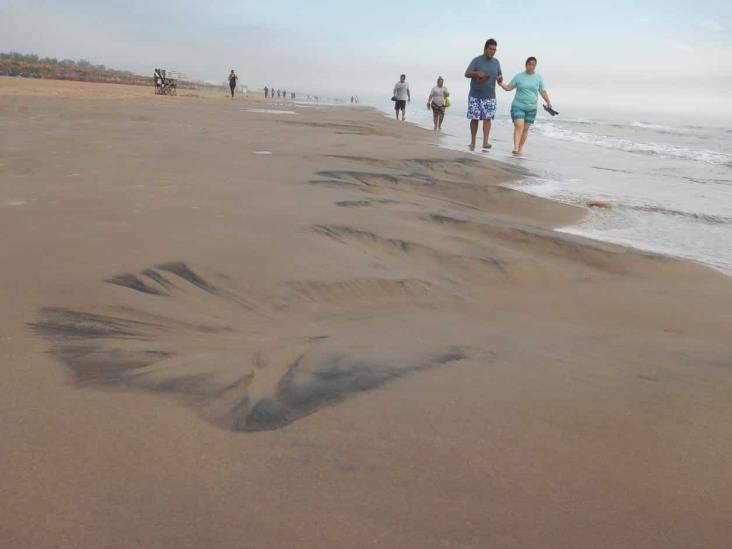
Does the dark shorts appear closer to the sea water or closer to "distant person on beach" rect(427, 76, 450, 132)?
"distant person on beach" rect(427, 76, 450, 132)

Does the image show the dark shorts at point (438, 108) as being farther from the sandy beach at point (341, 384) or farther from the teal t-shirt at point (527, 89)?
the sandy beach at point (341, 384)

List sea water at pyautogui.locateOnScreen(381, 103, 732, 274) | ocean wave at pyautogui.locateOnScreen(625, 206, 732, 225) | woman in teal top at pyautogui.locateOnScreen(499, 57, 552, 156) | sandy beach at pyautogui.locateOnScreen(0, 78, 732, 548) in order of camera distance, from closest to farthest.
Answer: sandy beach at pyautogui.locateOnScreen(0, 78, 732, 548), sea water at pyautogui.locateOnScreen(381, 103, 732, 274), ocean wave at pyautogui.locateOnScreen(625, 206, 732, 225), woman in teal top at pyautogui.locateOnScreen(499, 57, 552, 156)

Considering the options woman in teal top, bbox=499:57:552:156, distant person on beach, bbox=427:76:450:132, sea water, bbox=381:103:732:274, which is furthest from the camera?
distant person on beach, bbox=427:76:450:132

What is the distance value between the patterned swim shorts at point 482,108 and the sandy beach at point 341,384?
5775mm

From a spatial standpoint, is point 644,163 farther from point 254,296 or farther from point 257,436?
point 257,436

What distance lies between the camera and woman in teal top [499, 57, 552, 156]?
7629mm

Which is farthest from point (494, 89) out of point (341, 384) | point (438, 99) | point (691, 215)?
point (341, 384)

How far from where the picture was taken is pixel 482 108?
7.91 metres

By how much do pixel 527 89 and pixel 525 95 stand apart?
0.09 meters

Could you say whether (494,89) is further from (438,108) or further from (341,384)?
(341,384)

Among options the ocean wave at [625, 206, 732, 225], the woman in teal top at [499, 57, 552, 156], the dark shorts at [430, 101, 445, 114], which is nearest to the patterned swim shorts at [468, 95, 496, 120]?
the woman in teal top at [499, 57, 552, 156]

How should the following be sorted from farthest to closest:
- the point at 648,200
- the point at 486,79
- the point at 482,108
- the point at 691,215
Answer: the point at 482,108, the point at 486,79, the point at 648,200, the point at 691,215

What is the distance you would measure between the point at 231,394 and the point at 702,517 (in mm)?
798

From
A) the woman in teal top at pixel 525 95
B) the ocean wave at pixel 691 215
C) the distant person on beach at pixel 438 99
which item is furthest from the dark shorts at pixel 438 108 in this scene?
the ocean wave at pixel 691 215
